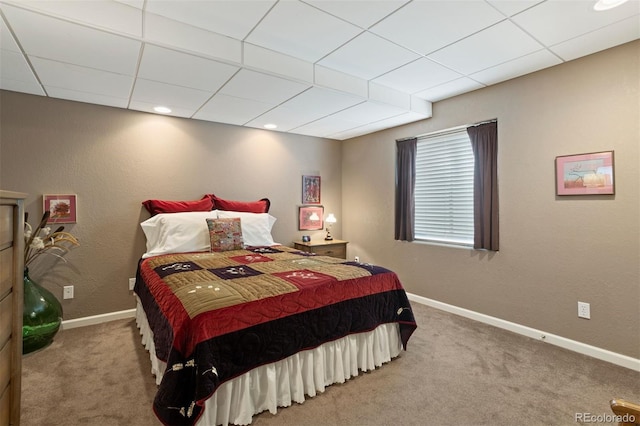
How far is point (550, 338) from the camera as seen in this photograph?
274cm

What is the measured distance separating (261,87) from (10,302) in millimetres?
2258

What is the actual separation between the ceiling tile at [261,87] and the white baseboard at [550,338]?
285cm

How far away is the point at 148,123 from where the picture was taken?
3.49 metres

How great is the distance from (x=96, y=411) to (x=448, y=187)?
12.1 ft

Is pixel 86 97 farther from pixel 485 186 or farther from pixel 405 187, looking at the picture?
pixel 485 186

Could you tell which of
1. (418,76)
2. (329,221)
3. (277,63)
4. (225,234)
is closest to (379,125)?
(418,76)

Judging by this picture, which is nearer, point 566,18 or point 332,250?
point 566,18

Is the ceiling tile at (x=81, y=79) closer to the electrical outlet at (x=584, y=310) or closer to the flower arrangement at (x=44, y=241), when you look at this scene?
the flower arrangement at (x=44, y=241)

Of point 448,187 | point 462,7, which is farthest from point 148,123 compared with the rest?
point 448,187

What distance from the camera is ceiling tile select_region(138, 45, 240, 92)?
222 centimetres

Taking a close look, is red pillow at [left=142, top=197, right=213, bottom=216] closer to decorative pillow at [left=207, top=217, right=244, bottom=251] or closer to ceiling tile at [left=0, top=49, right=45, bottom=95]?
decorative pillow at [left=207, top=217, right=244, bottom=251]

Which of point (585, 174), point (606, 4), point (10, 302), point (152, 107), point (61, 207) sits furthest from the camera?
point (152, 107)

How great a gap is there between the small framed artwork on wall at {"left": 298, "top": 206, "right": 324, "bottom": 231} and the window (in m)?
1.49

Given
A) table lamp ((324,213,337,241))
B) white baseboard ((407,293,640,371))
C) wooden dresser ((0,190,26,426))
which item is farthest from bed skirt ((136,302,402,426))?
table lamp ((324,213,337,241))
